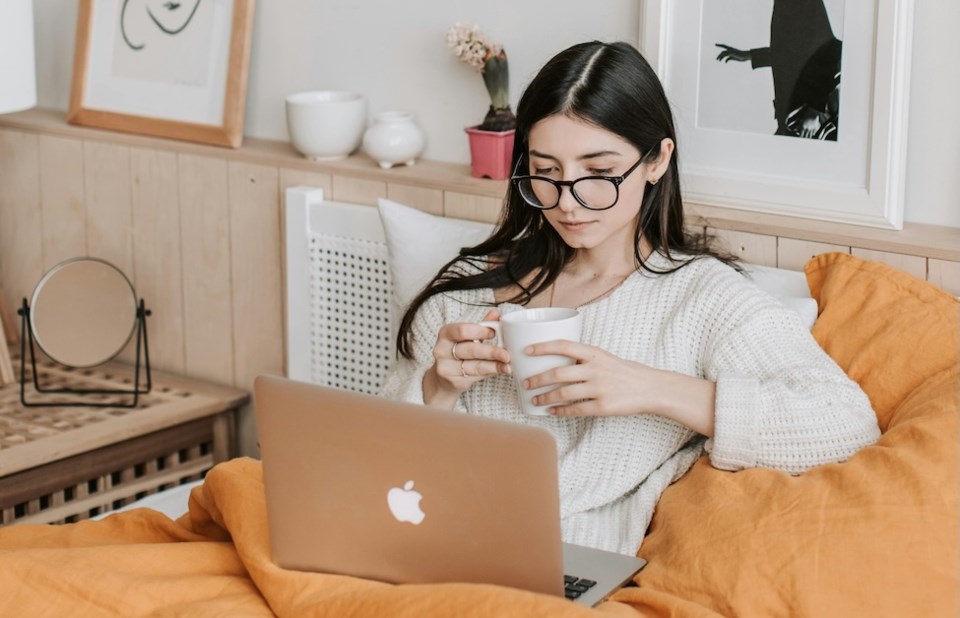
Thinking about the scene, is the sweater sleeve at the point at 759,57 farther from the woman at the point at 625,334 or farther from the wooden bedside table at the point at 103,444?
the wooden bedside table at the point at 103,444

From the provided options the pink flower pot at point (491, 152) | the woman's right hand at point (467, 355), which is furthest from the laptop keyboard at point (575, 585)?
the pink flower pot at point (491, 152)

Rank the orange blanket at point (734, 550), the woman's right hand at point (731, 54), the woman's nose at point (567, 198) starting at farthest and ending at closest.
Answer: the woman's right hand at point (731, 54) → the woman's nose at point (567, 198) → the orange blanket at point (734, 550)

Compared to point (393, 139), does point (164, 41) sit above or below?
above

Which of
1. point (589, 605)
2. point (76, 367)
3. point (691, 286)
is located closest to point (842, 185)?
point (691, 286)

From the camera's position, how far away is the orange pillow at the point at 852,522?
52.0 inches

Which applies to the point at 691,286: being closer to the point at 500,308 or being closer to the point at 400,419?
the point at 500,308

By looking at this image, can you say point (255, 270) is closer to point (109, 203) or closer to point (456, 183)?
point (109, 203)

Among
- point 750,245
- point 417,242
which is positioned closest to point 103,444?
point 417,242

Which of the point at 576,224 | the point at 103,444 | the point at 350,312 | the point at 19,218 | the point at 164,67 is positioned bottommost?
the point at 103,444

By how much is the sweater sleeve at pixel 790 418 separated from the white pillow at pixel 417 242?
588mm

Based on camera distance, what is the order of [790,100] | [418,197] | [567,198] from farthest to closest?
1. [418,197]
2. [790,100]
3. [567,198]

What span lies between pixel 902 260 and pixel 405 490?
841 mm

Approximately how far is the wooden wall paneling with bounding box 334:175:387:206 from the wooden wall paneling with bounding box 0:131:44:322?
30.0 inches

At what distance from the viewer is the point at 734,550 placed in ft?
4.54
